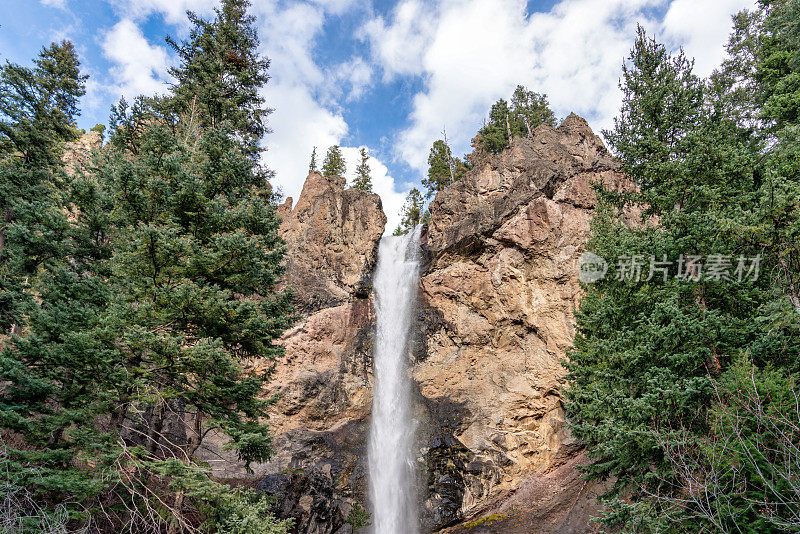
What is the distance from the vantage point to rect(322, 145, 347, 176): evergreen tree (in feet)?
115

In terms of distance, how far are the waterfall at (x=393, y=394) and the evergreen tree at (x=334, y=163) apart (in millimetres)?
12639

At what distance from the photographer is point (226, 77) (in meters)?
15.2

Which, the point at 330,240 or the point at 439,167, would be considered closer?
the point at 330,240

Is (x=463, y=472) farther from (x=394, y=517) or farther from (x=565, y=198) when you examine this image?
(x=565, y=198)

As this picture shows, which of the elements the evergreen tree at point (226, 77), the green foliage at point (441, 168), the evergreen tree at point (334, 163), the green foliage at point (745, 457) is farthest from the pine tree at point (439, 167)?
the green foliage at point (745, 457)

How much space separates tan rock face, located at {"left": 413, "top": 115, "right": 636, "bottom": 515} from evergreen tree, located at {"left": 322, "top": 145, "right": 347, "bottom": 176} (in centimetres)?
1641

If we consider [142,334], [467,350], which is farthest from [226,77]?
[467,350]

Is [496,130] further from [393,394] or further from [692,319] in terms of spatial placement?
[692,319]

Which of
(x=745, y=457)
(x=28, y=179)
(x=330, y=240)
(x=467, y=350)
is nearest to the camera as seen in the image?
(x=745, y=457)

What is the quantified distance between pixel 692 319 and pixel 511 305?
1138 centimetres

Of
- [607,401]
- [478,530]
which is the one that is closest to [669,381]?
[607,401]

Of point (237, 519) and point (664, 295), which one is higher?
point (664, 295)

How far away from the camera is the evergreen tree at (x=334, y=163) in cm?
3500

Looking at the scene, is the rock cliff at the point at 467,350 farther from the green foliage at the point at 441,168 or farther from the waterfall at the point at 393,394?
the green foliage at the point at 441,168
